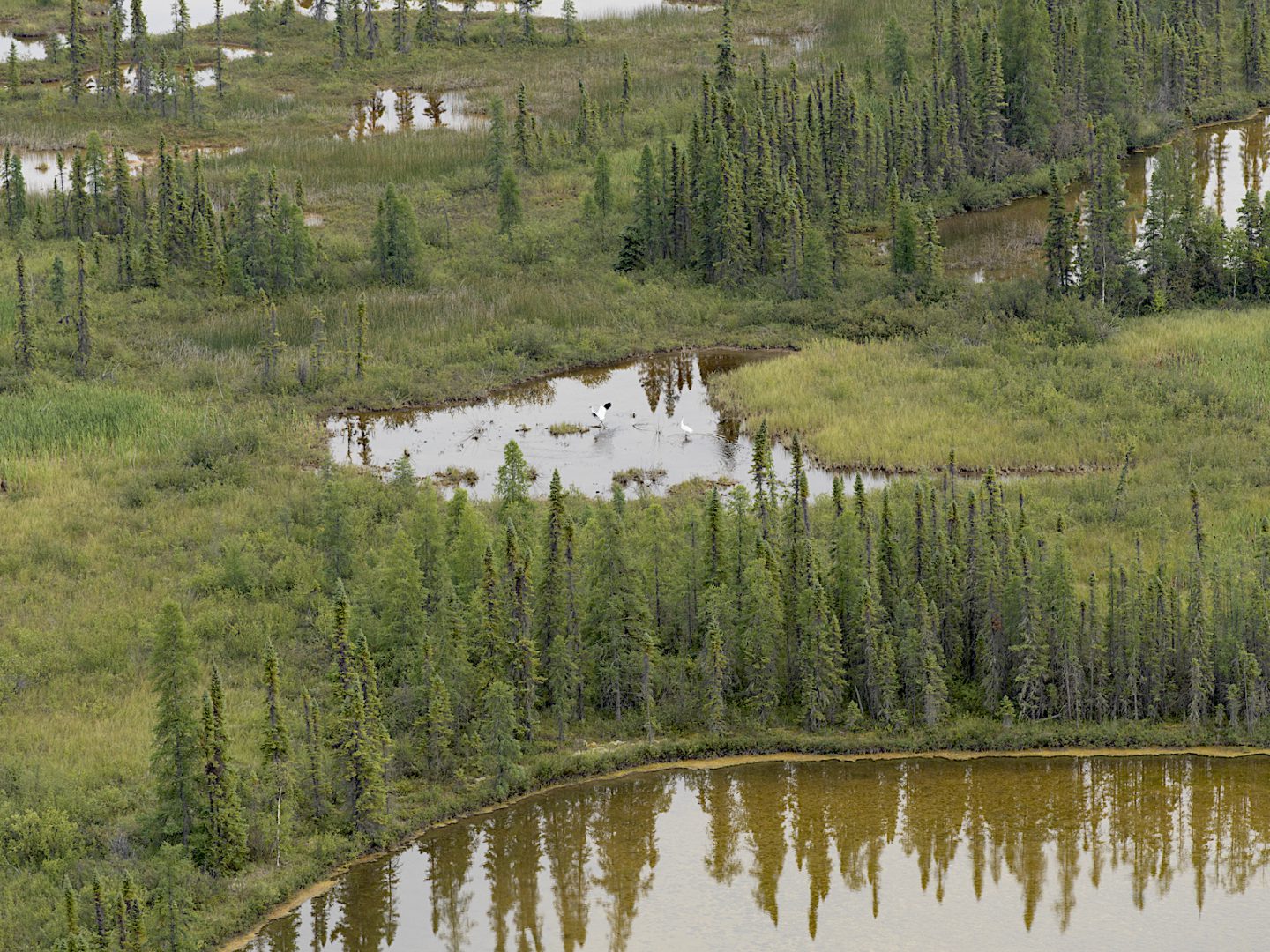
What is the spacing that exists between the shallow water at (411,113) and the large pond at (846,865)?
59.5 m

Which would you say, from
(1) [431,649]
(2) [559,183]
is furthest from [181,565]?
(2) [559,183]

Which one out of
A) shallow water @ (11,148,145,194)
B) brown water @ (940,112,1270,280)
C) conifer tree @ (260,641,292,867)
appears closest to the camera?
conifer tree @ (260,641,292,867)

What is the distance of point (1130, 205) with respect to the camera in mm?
67875

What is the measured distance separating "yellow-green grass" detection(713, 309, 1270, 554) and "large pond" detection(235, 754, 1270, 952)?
400 inches

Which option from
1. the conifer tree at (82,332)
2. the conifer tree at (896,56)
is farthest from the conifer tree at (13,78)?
the conifer tree at (896,56)

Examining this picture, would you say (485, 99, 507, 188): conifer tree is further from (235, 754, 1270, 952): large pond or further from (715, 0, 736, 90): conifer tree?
(235, 754, 1270, 952): large pond

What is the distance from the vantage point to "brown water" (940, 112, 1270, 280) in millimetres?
69938

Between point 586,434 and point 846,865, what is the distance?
77.9 ft

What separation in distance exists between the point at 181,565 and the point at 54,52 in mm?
64055

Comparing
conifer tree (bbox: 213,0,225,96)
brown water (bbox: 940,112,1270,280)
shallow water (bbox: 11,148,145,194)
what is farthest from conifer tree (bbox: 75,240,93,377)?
conifer tree (bbox: 213,0,225,96)

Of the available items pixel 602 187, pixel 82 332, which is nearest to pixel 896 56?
pixel 602 187

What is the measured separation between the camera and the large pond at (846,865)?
28.8m

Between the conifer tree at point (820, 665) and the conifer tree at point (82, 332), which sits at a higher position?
the conifer tree at point (82, 332)

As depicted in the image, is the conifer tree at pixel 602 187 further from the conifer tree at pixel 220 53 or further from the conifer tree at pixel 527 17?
the conifer tree at pixel 527 17
